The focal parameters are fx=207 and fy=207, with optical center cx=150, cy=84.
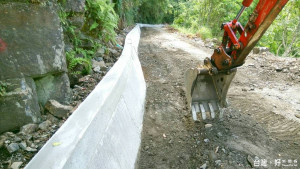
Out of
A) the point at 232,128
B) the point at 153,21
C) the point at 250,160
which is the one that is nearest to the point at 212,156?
the point at 250,160

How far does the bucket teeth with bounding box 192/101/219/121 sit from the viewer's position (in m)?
3.58

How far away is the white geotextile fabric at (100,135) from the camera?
152cm

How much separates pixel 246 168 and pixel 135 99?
1894 mm

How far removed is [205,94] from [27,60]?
112 inches

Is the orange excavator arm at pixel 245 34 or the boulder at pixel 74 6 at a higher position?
the boulder at pixel 74 6

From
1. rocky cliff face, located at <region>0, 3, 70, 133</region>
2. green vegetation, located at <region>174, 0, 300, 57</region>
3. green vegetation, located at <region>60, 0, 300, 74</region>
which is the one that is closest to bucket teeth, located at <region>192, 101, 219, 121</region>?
green vegetation, located at <region>60, 0, 300, 74</region>

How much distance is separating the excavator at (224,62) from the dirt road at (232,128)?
306 millimetres

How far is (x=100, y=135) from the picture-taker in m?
1.93

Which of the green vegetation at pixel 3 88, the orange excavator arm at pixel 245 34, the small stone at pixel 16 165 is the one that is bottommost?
the small stone at pixel 16 165

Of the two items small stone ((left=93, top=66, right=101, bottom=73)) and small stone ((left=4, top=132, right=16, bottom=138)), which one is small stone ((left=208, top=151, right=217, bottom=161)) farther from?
small stone ((left=93, top=66, right=101, bottom=73))

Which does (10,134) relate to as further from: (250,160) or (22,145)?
(250,160)

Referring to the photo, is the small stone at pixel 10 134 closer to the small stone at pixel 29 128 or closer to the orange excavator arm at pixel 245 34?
the small stone at pixel 29 128

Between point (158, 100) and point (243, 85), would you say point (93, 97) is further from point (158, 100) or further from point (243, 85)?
point (243, 85)

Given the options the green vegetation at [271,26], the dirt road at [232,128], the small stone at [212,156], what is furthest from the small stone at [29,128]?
the green vegetation at [271,26]
